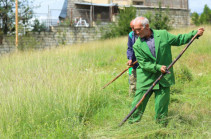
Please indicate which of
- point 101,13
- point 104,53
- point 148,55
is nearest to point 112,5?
point 101,13

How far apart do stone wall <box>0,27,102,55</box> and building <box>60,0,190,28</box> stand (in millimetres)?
1477

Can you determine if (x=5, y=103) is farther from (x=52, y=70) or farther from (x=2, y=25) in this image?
(x=2, y=25)

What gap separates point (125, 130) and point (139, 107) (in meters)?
0.45

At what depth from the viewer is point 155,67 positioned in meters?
3.32

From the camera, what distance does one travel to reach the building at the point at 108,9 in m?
22.2

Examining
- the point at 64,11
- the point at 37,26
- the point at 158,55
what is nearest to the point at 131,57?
the point at 158,55

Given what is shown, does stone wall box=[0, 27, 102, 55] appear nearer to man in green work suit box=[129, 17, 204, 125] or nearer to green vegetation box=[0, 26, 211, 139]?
green vegetation box=[0, 26, 211, 139]

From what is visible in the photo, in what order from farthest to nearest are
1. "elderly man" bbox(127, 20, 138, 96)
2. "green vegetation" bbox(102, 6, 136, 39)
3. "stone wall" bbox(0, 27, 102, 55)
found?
"green vegetation" bbox(102, 6, 136, 39) < "stone wall" bbox(0, 27, 102, 55) < "elderly man" bbox(127, 20, 138, 96)

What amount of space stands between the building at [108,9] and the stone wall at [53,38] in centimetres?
148

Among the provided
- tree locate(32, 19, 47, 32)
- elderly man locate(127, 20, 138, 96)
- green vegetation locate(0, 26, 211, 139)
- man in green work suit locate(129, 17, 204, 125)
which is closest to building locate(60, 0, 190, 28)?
tree locate(32, 19, 47, 32)

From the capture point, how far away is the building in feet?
72.7

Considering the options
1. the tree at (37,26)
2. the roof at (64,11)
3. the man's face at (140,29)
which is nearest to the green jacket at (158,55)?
the man's face at (140,29)

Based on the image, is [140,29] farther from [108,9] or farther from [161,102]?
[108,9]

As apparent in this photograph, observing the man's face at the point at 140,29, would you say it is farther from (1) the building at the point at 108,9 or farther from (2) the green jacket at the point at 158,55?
(1) the building at the point at 108,9
